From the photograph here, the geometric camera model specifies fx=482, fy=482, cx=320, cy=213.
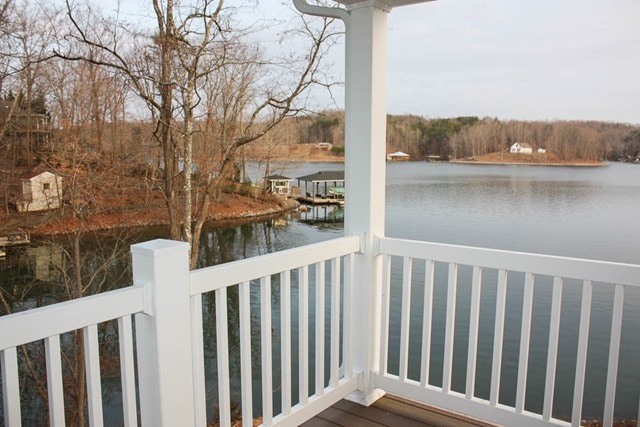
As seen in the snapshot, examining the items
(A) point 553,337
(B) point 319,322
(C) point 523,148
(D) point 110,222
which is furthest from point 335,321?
(D) point 110,222

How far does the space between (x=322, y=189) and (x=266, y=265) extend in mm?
27439

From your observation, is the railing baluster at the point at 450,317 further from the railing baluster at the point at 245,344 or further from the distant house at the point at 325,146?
the distant house at the point at 325,146

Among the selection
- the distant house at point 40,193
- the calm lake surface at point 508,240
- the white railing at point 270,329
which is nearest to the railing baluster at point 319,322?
the white railing at point 270,329

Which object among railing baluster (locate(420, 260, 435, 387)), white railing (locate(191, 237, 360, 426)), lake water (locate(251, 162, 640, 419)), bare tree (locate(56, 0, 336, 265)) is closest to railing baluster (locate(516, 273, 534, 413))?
railing baluster (locate(420, 260, 435, 387))

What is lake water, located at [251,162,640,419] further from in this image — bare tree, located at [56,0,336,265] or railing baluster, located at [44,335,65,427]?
railing baluster, located at [44,335,65,427]

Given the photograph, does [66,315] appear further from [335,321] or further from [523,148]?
[523,148]

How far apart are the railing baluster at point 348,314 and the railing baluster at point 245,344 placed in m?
0.69

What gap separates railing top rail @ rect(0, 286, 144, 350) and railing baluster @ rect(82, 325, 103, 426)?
50 mm

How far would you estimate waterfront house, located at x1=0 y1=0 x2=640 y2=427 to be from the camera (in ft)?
4.62

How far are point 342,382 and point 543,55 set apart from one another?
1359cm

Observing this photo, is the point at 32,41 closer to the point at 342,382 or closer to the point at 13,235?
the point at 13,235

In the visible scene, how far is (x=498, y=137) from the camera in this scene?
615 cm

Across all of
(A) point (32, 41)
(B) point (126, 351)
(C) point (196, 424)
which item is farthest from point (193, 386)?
(A) point (32, 41)

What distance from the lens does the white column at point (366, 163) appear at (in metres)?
2.39
